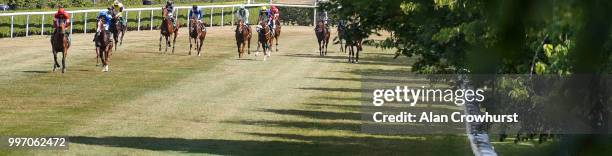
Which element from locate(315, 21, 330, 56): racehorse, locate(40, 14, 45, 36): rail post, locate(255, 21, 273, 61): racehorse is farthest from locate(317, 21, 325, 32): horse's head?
locate(40, 14, 45, 36): rail post

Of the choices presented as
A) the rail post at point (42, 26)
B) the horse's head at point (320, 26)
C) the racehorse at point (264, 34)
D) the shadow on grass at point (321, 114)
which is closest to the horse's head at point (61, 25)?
the shadow on grass at point (321, 114)

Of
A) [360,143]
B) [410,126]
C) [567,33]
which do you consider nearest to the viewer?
[567,33]

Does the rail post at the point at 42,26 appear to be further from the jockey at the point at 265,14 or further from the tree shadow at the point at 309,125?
the tree shadow at the point at 309,125

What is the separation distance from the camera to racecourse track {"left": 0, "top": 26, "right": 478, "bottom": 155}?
18391 millimetres

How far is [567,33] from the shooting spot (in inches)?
60.9

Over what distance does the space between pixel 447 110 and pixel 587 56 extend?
2159 cm

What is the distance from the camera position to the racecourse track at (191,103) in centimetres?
1839

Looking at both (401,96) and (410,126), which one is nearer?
(410,126)

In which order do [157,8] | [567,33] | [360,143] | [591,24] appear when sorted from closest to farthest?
[591,24]
[567,33]
[360,143]
[157,8]

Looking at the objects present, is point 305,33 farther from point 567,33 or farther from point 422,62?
point 567,33

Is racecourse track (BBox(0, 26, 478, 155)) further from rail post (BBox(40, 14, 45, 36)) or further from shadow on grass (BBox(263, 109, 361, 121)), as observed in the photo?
rail post (BBox(40, 14, 45, 36))

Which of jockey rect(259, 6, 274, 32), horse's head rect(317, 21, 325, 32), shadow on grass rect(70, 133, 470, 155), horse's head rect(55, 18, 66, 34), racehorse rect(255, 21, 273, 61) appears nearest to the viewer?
shadow on grass rect(70, 133, 470, 155)

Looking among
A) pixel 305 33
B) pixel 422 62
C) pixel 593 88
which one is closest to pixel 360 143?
pixel 422 62

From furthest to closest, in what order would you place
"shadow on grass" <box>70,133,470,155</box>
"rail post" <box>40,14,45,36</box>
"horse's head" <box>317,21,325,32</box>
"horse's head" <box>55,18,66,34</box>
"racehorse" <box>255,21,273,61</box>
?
1. "rail post" <box>40,14,45,36</box>
2. "horse's head" <box>317,21,325,32</box>
3. "racehorse" <box>255,21,273,61</box>
4. "horse's head" <box>55,18,66,34</box>
5. "shadow on grass" <box>70,133,470,155</box>
